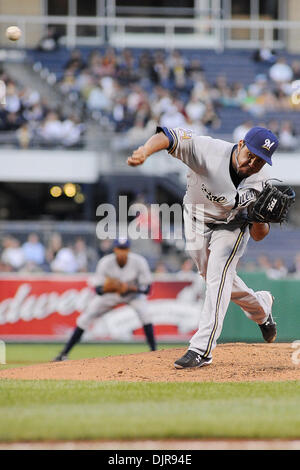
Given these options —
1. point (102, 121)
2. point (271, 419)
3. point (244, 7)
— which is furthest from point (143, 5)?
point (271, 419)

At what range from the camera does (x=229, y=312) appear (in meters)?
14.8

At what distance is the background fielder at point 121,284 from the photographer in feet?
41.1

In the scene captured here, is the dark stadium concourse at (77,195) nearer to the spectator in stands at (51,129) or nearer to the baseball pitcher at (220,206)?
the spectator in stands at (51,129)

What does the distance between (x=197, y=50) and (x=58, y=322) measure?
38.2 ft

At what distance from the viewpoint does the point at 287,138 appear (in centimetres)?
2131

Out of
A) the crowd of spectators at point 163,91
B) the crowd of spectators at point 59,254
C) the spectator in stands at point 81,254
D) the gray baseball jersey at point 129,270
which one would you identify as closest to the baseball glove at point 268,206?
the gray baseball jersey at point 129,270

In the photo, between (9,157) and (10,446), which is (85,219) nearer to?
(9,157)

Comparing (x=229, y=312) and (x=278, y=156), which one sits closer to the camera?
(x=229, y=312)

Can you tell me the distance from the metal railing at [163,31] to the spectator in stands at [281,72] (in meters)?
1.82

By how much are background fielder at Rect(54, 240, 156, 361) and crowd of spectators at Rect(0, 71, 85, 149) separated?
822cm

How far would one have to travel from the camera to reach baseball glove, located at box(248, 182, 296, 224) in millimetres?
7551

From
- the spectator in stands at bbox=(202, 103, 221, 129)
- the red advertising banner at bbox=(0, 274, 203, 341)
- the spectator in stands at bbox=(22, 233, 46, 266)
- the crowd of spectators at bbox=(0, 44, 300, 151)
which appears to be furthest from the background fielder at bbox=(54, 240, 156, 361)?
the spectator in stands at bbox=(202, 103, 221, 129)

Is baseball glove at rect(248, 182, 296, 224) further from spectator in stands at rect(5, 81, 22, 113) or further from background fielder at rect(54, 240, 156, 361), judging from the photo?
spectator in stands at rect(5, 81, 22, 113)

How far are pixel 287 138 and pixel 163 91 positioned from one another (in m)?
3.50
